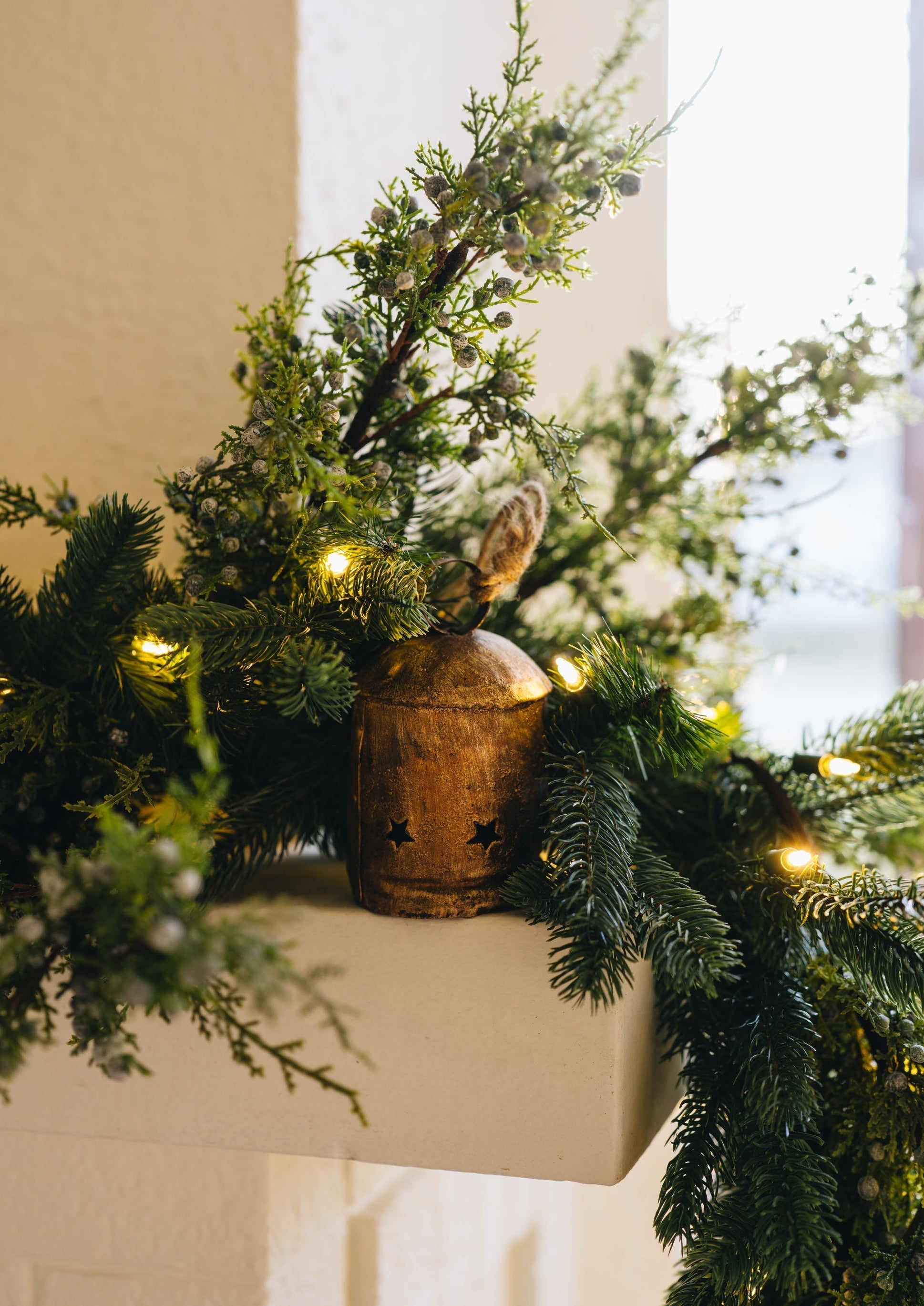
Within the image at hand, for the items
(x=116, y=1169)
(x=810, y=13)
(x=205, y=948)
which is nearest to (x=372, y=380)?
(x=205, y=948)

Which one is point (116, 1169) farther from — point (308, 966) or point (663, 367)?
point (663, 367)

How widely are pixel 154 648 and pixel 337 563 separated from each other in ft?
0.30

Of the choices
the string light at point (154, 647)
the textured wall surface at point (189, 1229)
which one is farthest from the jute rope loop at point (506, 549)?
the textured wall surface at point (189, 1229)

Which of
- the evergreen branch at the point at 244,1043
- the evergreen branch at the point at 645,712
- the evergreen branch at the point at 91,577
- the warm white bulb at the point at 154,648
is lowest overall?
the evergreen branch at the point at 244,1043

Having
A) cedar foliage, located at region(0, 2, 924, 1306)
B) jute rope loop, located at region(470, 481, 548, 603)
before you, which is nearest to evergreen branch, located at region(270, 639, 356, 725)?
cedar foliage, located at region(0, 2, 924, 1306)

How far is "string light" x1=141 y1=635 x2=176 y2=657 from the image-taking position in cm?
43

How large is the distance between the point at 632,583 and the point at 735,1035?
66 cm

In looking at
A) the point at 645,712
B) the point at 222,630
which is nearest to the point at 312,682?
the point at 222,630

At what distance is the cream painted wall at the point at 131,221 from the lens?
604mm

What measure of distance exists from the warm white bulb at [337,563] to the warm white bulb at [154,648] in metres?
0.08

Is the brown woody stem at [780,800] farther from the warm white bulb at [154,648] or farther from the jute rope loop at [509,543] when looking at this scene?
the warm white bulb at [154,648]

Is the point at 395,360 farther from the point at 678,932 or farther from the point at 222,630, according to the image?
the point at 678,932

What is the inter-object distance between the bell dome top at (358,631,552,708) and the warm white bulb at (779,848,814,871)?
0.48 feet

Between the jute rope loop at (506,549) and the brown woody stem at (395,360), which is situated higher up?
the brown woody stem at (395,360)
